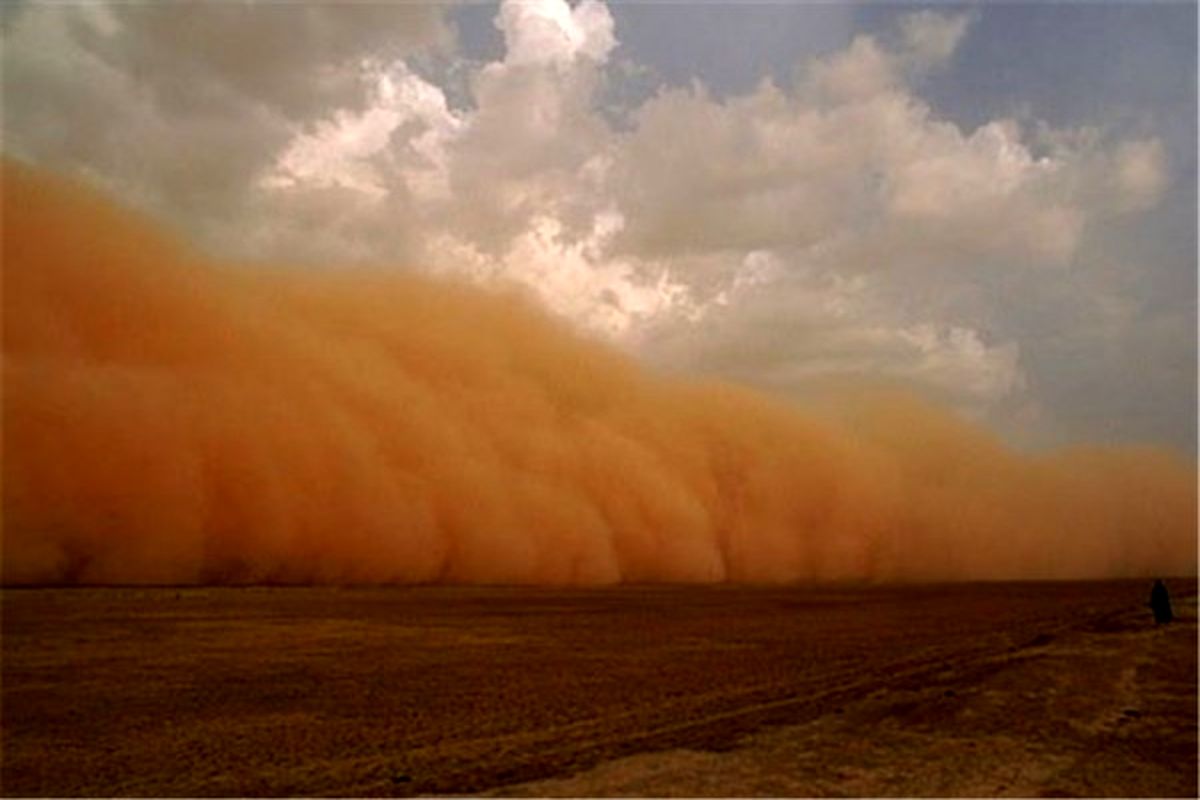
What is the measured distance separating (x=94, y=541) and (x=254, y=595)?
9.04 m

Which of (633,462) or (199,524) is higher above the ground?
(633,462)

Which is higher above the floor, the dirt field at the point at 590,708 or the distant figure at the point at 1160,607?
the distant figure at the point at 1160,607

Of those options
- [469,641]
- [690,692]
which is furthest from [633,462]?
[690,692]

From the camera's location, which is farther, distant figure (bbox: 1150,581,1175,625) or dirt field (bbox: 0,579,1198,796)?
distant figure (bbox: 1150,581,1175,625)

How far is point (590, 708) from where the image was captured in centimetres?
1354

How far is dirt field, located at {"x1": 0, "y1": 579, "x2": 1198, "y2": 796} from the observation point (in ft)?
31.7

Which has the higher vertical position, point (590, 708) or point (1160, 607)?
point (1160, 607)

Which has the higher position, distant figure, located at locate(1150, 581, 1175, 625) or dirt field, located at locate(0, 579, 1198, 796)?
distant figure, located at locate(1150, 581, 1175, 625)

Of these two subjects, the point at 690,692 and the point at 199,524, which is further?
the point at 199,524

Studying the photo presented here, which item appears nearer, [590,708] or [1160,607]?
[590,708]

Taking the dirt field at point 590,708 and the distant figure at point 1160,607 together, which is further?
the distant figure at point 1160,607

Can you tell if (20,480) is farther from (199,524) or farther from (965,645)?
(965,645)

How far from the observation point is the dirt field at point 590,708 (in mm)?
9648

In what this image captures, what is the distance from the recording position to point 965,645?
2250 centimetres
